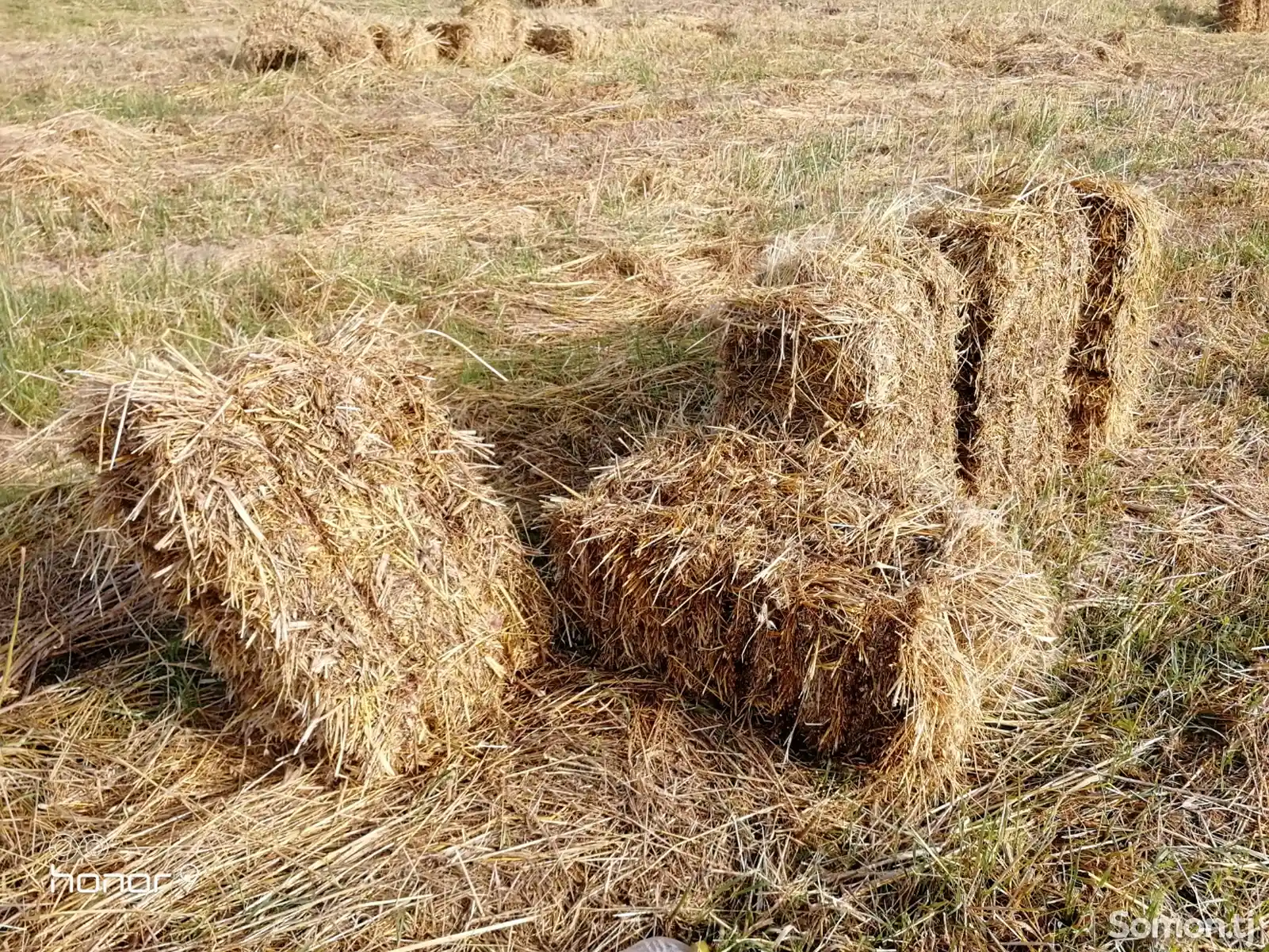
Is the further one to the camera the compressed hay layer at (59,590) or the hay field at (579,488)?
the compressed hay layer at (59,590)

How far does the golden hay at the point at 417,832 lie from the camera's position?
2363 millimetres

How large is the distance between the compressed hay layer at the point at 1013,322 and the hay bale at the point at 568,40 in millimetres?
7808

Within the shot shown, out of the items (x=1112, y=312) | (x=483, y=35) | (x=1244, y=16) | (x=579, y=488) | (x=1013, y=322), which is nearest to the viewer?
(x=1013, y=322)

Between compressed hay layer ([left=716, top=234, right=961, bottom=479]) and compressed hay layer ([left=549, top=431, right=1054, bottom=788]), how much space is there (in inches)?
5.8

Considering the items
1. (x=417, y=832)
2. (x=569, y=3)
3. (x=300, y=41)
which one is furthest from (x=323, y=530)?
(x=569, y=3)

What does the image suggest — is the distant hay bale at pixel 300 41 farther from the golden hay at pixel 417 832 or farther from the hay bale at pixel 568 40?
the golden hay at pixel 417 832

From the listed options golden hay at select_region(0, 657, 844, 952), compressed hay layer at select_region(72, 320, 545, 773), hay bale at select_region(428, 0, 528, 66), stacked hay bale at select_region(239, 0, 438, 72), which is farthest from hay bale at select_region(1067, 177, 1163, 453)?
stacked hay bale at select_region(239, 0, 438, 72)

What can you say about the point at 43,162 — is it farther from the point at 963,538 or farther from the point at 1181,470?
the point at 1181,470

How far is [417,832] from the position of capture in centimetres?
258

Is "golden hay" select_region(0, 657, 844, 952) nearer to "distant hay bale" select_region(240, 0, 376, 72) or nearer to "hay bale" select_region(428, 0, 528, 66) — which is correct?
"distant hay bale" select_region(240, 0, 376, 72)

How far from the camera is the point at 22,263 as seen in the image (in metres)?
5.63

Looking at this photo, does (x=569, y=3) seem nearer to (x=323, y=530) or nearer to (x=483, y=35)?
(x=483, y=35)

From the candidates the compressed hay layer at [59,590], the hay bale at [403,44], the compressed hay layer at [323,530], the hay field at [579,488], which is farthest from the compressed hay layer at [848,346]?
the hay bale at [403,44]

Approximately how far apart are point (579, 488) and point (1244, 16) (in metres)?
13.4
